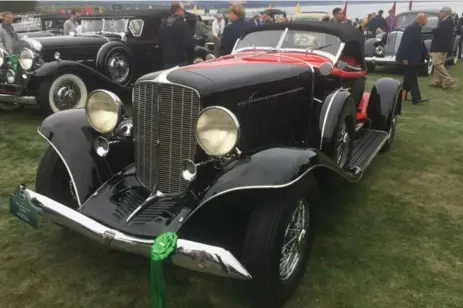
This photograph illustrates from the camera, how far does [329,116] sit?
366 cm

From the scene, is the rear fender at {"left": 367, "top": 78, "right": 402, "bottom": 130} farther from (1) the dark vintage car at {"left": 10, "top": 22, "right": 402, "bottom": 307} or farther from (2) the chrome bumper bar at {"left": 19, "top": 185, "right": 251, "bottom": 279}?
(2) the chrome bumper bar at {"left": 19, "top": 185, "right": 251, "bottom": 279}

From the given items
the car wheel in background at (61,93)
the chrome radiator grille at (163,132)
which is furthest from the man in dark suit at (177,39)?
the chrome radiator grille at (163,132)

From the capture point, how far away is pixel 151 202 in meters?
2.85

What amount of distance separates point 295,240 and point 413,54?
6.51m

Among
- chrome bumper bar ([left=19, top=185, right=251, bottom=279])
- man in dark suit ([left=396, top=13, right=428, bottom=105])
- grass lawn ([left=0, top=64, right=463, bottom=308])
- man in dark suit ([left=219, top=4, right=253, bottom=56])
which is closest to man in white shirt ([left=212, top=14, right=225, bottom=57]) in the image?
man in dark suit ([left=396, top=13, right=428, bottom=105])

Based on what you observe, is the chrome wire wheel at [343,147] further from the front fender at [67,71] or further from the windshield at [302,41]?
the front fender at [67,71]

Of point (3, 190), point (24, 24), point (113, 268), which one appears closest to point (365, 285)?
point (113, 268)

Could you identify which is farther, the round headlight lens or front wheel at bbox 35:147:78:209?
the round headlight lens

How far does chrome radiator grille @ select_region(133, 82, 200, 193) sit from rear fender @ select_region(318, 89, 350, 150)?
50.7 inches

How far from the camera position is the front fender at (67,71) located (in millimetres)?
6379

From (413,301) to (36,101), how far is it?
5662 millimetres

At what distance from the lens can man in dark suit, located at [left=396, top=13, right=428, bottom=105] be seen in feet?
26.6

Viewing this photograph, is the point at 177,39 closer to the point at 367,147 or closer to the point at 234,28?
the point at 234,28

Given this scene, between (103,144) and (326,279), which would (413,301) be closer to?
(326,279)
